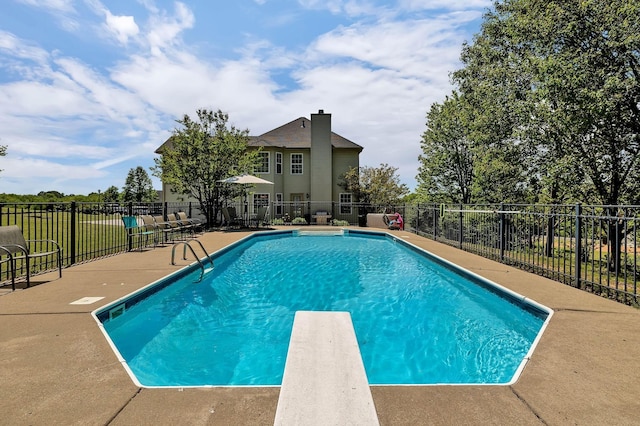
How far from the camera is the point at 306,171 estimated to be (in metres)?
23.8

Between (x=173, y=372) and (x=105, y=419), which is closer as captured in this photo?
(x=105, y=419)

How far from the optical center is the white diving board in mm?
2029

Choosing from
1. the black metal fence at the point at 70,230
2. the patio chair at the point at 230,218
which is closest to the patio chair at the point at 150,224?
the black metal fence at the point at 70,230

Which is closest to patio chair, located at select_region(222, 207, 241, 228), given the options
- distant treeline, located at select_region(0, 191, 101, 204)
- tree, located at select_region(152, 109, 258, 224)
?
tree, located at select_region(152, 109, 258, 224)

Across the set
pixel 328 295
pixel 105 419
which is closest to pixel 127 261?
pixel 328 295

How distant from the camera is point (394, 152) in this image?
2295 centimetres

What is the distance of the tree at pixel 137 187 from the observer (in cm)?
4309

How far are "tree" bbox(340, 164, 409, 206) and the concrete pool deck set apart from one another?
18.3 metres

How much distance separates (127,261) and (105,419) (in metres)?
6.43

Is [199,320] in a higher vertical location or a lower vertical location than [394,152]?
lower

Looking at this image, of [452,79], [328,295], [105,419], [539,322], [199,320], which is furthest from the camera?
[452,79]

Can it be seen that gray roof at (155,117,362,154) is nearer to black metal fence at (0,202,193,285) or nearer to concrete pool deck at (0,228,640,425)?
black metal fence at (0,202,193,285)

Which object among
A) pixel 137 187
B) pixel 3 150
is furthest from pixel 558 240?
pixel 137 187

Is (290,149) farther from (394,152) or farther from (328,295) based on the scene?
(328,295)
